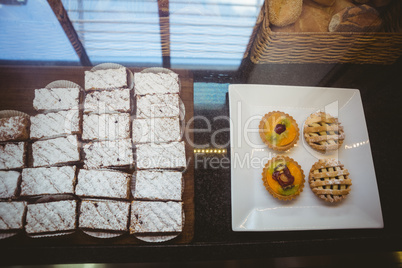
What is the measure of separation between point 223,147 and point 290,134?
554 mm

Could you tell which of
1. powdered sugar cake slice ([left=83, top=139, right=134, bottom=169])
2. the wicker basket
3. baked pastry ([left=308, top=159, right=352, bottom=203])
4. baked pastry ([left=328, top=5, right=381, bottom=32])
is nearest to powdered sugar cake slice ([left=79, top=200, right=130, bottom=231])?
powdered sugar cake slice ([left=83, top=139, right=134, bottom=169])

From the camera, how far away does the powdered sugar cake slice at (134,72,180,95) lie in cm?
213

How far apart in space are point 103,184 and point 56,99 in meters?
0.81

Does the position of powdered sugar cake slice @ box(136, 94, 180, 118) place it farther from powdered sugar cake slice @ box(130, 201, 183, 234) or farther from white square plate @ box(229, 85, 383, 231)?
powdered sugar cake slice @ box(130, 201, 183, 234)

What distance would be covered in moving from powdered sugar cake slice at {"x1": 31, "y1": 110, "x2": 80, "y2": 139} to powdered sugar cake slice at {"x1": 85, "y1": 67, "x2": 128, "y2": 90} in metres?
0.30

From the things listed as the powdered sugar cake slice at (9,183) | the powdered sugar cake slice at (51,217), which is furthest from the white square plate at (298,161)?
the powdered sugar cake slice at (9,183)

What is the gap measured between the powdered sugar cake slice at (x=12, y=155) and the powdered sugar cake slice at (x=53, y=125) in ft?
0.41

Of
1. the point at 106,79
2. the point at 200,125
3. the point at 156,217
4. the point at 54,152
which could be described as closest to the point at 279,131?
the point at 200,125

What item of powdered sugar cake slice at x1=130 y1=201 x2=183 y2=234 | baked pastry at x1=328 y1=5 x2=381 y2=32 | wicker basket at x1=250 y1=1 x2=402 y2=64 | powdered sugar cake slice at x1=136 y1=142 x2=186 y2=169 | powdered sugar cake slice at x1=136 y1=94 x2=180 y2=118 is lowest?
powdered sugar cake slice at x1=130 y1=201 x2=183 y2=234

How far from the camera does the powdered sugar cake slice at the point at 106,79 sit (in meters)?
2.12

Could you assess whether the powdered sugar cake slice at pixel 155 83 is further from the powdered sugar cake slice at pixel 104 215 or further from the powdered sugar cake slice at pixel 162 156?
the powdered sugar cake slice at pixel 104 215

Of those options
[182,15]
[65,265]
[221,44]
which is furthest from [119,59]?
[65,265]

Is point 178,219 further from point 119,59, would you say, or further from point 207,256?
point 119,59

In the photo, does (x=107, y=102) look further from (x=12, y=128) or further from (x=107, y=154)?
(x=12, y=128)
